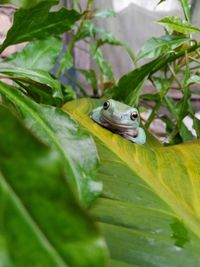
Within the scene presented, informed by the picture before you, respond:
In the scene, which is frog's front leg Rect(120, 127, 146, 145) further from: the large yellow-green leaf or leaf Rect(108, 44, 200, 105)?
the large yellow-green leaf

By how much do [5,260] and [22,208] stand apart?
1.2 inches

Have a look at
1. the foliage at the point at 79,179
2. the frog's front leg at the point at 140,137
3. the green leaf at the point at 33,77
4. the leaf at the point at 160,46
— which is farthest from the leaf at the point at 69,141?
the frog's front leg at the point at 140,137

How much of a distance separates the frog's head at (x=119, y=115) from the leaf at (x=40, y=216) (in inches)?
36.8

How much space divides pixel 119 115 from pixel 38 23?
0.54 meters

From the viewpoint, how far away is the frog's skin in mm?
1201

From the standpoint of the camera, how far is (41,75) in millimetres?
727

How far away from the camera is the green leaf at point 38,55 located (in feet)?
3.26

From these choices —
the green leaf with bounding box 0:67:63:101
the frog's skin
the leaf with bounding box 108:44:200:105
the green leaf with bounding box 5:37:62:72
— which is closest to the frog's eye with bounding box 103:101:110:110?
the frog's skin

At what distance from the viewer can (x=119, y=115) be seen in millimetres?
1232

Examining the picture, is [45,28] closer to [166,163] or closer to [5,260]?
[166,163]

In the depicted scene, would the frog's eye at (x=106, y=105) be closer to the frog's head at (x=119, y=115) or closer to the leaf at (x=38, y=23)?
the frog's head at (x=119, y=115)

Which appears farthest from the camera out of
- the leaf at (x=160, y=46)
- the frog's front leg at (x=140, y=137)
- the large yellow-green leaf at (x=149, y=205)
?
the frog's front leg at (x=140, y=137)

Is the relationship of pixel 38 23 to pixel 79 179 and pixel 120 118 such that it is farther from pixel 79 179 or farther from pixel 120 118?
pixel 120 118

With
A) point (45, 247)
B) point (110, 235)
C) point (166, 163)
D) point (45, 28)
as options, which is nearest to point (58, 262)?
point (45, 247)
